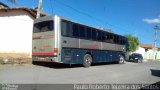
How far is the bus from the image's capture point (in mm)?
17047

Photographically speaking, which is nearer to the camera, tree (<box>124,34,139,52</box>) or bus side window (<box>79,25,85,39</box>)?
bus side window (<box>79,25,85,39</box>)

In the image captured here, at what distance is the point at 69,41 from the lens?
18.0 meters

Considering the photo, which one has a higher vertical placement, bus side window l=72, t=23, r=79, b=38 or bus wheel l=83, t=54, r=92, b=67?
bus side window l=72, t=23, r=79, b=38

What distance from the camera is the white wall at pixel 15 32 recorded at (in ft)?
75.2

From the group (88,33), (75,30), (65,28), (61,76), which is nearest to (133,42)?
(88,33)

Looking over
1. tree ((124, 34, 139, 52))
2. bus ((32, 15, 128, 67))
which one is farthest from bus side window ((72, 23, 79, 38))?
tree ((124, 34, 139, 52))

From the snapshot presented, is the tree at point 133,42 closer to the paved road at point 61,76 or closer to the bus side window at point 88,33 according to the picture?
the bus side window at point 88,33

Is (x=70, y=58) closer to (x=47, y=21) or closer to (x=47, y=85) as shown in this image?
(x=47, y=21)

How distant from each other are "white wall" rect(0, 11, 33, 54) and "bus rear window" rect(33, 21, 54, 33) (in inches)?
205

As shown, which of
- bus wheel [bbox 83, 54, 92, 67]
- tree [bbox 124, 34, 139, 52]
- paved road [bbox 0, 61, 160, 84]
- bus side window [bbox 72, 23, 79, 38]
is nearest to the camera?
paved road [bbox 0, 61, 160, 84]

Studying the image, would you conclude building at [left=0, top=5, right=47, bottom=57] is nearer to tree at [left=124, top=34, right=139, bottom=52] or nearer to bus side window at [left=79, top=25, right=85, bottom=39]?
bus side window at [left=79, top=25, right=85, bottom=39]

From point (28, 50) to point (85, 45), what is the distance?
6.71 meters

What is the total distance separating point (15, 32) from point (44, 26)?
6.47 m

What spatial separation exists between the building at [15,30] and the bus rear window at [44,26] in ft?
17.1
